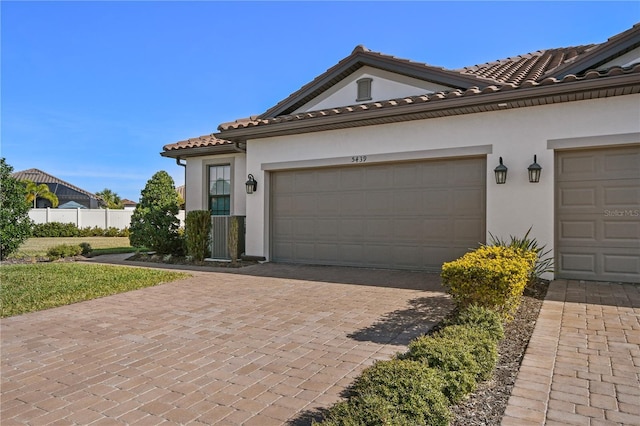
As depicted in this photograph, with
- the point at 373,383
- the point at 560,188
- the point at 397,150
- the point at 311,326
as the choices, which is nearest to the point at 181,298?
the point at 311,326

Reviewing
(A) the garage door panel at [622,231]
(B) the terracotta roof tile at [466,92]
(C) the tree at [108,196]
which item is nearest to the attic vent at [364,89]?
(B) the terracotta roof tile at [466,92]

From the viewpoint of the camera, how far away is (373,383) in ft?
8.90

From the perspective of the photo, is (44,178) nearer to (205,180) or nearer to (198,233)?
(205,180)

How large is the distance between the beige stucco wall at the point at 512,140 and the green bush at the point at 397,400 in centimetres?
610

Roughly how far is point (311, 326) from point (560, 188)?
19.4 ft

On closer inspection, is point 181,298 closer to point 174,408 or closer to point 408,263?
point 174,408

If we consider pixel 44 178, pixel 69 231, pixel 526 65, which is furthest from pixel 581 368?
pixel 44 178

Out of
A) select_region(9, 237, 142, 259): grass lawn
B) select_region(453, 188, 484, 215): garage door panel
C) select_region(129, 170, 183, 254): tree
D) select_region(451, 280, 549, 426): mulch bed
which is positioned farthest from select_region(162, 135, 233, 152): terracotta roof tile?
select_region(451, 280, 549, 426): mulch bed

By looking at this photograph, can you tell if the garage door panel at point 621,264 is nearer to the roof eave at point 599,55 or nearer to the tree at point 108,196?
the roof eave at point 599,55

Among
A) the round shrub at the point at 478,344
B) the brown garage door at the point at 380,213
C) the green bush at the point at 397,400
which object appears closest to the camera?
the green bush at the point at 397,400

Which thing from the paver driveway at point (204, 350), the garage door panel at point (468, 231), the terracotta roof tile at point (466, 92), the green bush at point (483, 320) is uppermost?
the terracotta roof tile at point (466, 92)

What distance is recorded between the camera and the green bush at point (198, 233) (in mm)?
11328

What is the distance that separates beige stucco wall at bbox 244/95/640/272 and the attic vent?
4.14 feet

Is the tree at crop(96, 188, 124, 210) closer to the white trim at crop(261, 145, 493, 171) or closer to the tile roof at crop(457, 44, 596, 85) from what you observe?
the white trim at crop(261, 145, 493, 171)
